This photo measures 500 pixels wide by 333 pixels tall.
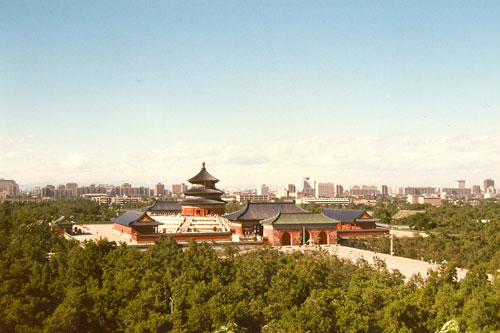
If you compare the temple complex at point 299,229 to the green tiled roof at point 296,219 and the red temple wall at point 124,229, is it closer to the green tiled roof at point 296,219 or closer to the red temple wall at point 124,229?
the green tiled roof at point 296,219

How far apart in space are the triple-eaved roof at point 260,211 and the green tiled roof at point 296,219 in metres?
1.90

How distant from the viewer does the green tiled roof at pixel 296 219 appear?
44.2m

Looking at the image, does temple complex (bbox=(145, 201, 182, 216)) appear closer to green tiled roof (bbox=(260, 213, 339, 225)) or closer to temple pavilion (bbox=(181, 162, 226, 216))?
temple pavilion (bbox=(181, 162, 226, 216))

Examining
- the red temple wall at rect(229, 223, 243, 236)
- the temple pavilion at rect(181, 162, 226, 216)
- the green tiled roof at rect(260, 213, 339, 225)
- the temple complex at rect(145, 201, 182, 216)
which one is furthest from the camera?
the temple complex at rect(145, 201, 182, 216)

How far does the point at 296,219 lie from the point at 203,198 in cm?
1062

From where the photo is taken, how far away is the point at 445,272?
2436cm

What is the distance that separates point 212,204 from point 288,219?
8934 millimetres

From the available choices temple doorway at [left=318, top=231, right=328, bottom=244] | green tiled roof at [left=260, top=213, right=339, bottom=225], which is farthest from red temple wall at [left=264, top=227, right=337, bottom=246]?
green tiled roof at [left=260, top=213, right=339, bottom=225]

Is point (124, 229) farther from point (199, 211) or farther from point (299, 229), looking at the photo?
point (299, 229)

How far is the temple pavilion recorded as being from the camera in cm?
4953

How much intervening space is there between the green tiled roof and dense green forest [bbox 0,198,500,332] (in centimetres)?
1859

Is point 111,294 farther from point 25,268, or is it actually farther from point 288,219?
point 288,219

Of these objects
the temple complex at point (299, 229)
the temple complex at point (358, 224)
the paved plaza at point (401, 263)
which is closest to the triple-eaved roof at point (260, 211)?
the temple complex at point (299, 229)

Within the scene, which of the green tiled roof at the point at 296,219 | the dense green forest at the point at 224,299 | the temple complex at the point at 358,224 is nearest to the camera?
the dense green forest at the point at 224,299
